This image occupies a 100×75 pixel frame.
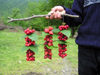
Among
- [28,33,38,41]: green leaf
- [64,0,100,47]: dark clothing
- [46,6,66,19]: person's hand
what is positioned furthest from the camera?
[28,33,38,41]: green leaf

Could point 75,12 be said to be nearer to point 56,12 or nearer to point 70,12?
point 70,12

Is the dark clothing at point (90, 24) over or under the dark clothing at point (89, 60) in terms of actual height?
over

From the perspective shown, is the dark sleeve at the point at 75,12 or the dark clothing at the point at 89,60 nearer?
the dark clothing at the point at 89,60

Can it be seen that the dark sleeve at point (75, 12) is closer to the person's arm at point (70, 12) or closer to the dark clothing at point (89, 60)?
the person's arm at point (70, 12)

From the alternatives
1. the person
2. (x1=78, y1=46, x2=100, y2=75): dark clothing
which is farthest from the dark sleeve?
(x1=78, y1=46, x2=100, y2=75): dark clothing

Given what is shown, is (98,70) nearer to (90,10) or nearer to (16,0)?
(90,10)

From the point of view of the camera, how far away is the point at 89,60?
127 centimetres

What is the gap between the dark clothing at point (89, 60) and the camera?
3.99 feet

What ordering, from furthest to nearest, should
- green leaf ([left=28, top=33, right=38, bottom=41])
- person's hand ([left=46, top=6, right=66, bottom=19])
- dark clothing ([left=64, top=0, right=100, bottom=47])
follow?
green leaf ([left=28, top=33, right=38, bottom=41]) → person's hand ([left=46, top=6, right=66, bottom=19]) → dark clothing ([left=64, top=0, right=100, bottom=47])

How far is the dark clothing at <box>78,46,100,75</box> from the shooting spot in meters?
1.22

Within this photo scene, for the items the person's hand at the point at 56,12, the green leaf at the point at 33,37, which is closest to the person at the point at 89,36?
the person's hand at the point at 56,12

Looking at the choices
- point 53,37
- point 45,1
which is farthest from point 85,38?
point 45,1

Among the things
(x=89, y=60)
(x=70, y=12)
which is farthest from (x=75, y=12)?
(x=89, y=60)

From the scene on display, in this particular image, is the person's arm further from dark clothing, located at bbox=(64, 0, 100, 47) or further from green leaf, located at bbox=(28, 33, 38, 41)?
green leaf, located at bbox=(28, 33, 38, 41)
